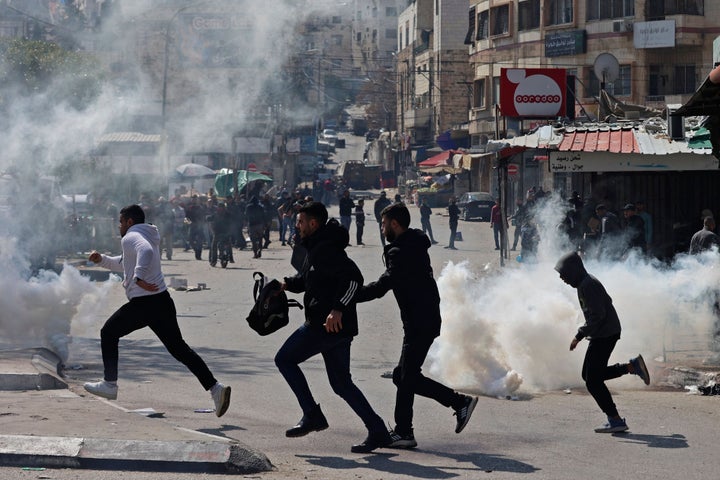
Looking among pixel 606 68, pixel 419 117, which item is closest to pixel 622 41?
pixel 606 68

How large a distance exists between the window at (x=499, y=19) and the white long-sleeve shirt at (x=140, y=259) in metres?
46.9

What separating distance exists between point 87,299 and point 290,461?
5.92m

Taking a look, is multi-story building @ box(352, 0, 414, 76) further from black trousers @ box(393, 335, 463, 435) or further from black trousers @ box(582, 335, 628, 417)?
black trousers @ box(393, 335, 463, 435)

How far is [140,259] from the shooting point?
7711 mm

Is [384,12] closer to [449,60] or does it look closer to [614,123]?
[449,60]

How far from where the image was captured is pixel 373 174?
3125 inches

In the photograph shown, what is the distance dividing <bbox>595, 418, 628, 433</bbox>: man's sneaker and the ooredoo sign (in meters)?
15.6

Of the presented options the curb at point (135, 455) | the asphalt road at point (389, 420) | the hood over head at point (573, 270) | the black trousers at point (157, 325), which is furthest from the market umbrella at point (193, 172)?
the curb at point (135, 455)

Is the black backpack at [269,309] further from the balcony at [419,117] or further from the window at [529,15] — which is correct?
the balcony at [419,117]

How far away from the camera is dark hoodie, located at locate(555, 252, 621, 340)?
7.95 metres

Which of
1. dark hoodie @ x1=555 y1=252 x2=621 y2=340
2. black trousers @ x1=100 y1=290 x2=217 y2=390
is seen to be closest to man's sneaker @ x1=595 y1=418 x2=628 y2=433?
dark hoodie @ x1=555 y1=252 x2=621 y2=340

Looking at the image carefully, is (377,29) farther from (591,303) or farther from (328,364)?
(328,364)

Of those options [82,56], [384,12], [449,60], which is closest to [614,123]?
[82,56]

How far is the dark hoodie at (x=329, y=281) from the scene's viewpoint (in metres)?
6.79
